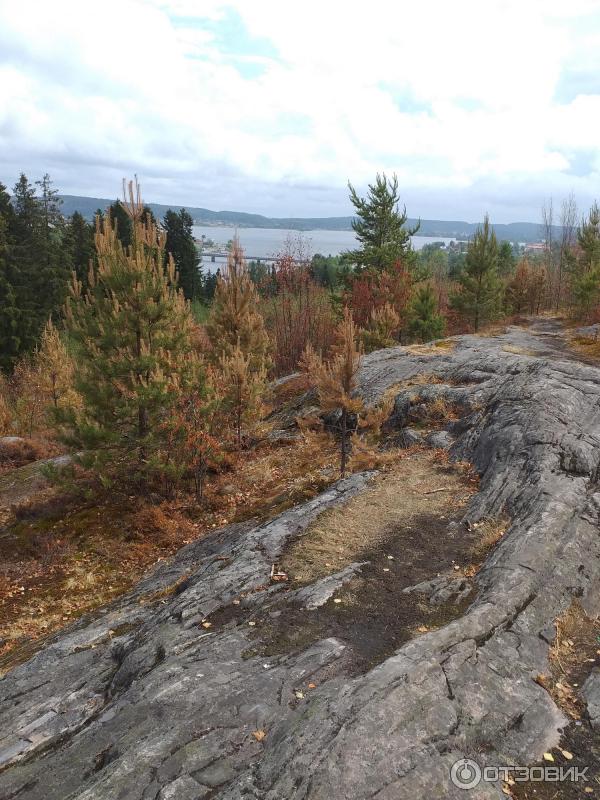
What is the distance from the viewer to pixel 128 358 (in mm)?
13484

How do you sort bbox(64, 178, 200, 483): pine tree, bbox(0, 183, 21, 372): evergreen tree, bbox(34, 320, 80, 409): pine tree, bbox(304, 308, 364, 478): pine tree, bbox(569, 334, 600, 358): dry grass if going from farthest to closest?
bbox(0, 183, 21, 372): evergreen tree < bbox(34, 320, 80, 409): pine tree < bbox(569, 334, 600, 358): dry grass < bbox(64, 178, 200, 483): pine tree < bbox(304, 308, 364, 478): pine tree

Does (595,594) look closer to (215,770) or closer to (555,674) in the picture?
(555,674)

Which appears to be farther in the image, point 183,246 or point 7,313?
point 183,246

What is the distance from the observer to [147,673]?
20.3 feet

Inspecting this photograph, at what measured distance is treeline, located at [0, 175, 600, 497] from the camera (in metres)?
13.6

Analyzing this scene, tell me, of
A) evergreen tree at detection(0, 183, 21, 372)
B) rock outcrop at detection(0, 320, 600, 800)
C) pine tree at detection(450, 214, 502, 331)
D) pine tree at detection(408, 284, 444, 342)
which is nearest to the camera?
rock outcrop at detection(0, 320, 600, 800)

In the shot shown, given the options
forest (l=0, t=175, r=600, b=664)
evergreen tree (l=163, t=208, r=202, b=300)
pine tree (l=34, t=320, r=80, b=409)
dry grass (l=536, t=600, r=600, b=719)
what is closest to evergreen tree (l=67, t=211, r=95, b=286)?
evergreen tree (l=163, t=208, r=202, b=300)

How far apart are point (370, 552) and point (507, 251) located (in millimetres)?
72659

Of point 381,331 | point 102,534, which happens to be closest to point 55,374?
point 102,534

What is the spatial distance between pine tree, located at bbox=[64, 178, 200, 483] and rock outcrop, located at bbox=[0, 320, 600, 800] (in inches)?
195

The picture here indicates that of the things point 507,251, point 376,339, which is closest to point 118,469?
point 376,339

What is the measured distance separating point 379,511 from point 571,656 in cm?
445

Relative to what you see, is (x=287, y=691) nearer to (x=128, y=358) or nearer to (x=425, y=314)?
(x=128, y=358)

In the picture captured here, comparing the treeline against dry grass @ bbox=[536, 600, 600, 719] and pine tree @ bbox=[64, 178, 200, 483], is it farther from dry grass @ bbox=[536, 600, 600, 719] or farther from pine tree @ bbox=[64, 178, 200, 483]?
dry grass @ bbox=[536, 600, 600, 719]
